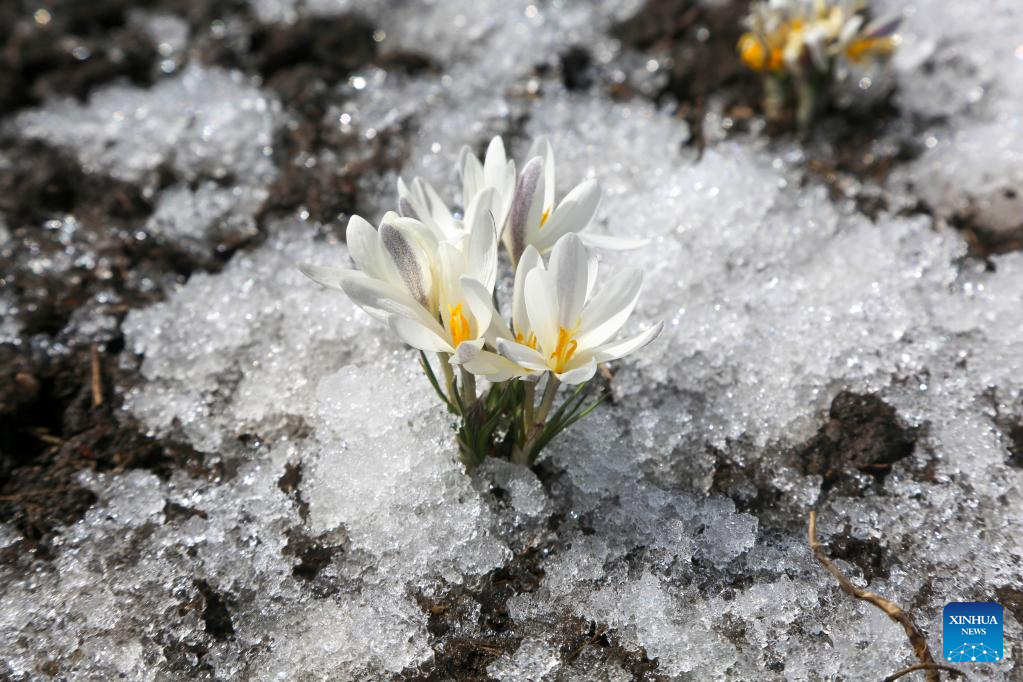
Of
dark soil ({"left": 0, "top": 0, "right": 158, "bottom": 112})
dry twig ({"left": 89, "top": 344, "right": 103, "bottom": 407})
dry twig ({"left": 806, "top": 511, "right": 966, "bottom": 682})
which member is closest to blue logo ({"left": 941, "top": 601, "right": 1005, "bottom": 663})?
dry twig ({"left": 806, "top": 511, "right": 966, "bottom": 682})

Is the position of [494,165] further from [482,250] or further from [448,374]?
[448,374]

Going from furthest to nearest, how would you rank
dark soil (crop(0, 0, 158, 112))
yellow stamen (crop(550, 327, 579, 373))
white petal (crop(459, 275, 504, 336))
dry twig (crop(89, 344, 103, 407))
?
1. dark soil (crop(0, 0, 158, 112))
2. dry twig (crop(89, 344, 103, 407))
3. yellow stamen (crop(550, 327, 579, 373))
4. white petal (crop(459, 275, 504, 336))

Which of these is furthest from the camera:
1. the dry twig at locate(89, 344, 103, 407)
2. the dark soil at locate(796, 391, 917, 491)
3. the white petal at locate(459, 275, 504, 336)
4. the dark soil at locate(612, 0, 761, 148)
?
the dark soil at locate(612, 0, 761, 148)

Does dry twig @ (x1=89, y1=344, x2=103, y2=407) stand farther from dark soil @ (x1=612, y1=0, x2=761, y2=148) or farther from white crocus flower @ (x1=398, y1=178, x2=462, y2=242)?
dark soil @ (x1=612, y1=0, x2=761, y2=148)

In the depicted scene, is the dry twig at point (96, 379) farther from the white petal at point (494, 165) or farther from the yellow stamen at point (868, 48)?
the yellow stamen at point (868, 48)

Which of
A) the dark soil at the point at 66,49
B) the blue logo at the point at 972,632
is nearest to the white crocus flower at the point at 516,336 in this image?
the blue logo at the point at 972,632

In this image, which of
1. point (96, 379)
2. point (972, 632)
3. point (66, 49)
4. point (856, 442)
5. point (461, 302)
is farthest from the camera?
point (66, 49)

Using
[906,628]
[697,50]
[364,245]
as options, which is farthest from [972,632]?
[697,50]
